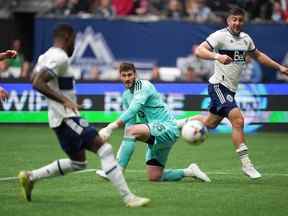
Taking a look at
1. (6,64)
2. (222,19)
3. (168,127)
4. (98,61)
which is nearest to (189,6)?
(222,19)

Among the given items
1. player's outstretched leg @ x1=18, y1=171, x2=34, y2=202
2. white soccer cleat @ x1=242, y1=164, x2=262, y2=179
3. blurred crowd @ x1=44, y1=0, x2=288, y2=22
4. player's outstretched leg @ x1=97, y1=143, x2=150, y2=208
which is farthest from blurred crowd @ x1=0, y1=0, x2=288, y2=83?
player's outstretched leg @ x1=97, y1=143, x2=150, y2=208

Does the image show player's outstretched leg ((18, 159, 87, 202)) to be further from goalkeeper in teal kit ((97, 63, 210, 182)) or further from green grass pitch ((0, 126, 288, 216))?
goalkeeper in teal kit ((97, 63, 210, 182))

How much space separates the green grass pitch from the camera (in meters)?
9.47

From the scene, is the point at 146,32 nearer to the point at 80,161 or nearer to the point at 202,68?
the point at 202,68

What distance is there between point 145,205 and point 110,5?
15738mm

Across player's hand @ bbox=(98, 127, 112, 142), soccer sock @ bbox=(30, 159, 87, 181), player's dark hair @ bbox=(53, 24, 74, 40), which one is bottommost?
soccer sock @ bbox=(30, 159, 87, 181)

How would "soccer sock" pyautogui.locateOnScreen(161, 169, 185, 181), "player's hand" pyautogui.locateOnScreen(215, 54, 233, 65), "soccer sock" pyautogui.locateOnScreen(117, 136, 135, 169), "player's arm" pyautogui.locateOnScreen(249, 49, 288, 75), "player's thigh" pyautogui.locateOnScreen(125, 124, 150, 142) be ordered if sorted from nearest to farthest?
"player's thigh" pyautogui.locateOnScreen(125, 124, 150, 142) → "player's hand" pyautogui.locateOnScreen(215, 54, 233, 65) → "soccer sock" pyautogui.locateOnScreen(117, 136, 135, 169) → "soccer sock" pyautogui.locateOnScreen(161, 169, 185, 181) → "player's arm" pyautogui.locateOnScreen(249, 49, 288, 75)

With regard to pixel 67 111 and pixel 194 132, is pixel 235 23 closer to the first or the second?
pixel 194 132

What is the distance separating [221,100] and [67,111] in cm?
362

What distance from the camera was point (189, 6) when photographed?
24.5m

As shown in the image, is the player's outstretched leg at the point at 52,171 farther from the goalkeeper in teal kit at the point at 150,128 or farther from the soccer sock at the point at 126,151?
the soccer sock at the point at 126,151

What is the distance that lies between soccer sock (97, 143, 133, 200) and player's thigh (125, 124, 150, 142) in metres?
2.01

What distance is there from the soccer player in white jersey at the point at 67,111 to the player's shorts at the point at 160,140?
2031mm

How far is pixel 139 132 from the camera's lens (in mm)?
11555
